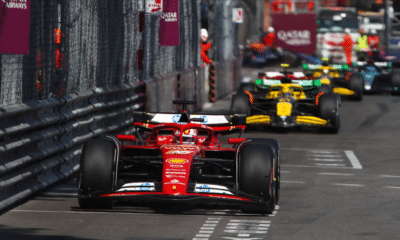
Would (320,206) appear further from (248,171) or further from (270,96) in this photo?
(270,96)

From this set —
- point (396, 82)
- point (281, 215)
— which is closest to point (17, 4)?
point (281, 215)

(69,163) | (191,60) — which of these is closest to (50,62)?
(69,163)

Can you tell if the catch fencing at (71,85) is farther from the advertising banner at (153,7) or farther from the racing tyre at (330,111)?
the racing tyre at (330,111)

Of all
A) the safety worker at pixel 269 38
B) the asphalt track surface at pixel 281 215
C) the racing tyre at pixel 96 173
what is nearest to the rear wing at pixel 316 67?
the asphalt track surface at pixel 281 215

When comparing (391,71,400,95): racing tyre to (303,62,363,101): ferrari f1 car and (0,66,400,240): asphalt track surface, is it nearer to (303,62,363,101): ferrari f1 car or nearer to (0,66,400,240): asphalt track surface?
(303,62,363,101): ferrari f1 car

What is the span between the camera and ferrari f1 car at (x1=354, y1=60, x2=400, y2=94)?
2919 cm

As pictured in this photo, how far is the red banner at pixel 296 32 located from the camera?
2085 inches

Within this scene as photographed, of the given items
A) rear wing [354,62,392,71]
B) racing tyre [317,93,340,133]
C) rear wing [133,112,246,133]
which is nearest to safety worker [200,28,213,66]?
rear wing [354,62,392,71]

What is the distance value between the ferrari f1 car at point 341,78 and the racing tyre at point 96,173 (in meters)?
17.6

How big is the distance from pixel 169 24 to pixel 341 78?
11345 mm

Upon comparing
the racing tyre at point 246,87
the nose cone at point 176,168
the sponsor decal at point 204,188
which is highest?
the nose cone at point 176,168

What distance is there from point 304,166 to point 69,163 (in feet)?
11.4

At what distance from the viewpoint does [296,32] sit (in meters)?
53.8

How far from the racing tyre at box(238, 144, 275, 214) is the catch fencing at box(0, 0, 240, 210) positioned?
2098 mm
